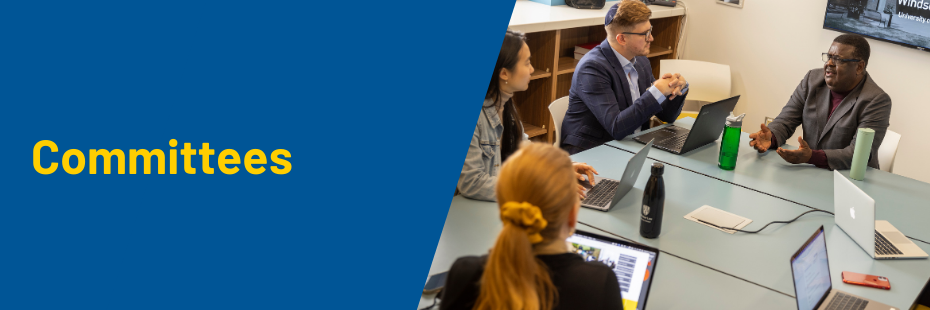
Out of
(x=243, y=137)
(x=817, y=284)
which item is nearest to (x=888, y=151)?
(x=817, y=284)

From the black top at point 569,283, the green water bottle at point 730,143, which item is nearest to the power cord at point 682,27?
the green water bottle at point 730,143

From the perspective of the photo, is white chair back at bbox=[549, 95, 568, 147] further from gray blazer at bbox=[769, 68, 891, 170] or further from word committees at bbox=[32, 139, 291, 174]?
word committees at bbox=[32, 139, 291, 174]

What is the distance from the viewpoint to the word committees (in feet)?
6.43

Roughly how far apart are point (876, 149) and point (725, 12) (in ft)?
6.56

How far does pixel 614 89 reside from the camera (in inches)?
115

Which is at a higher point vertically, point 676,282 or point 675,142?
point 675,142

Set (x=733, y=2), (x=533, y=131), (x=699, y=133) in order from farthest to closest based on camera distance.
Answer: (x=733, y=2) < (x=533, y=131) < (x=699, y=133)

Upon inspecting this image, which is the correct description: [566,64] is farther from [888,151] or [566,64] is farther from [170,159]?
[170,159]

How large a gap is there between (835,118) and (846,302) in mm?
1337

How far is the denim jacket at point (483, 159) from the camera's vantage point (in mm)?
2080

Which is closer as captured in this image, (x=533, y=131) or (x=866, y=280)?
(x=866, y=280)

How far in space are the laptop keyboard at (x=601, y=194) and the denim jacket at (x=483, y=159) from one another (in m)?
0.31

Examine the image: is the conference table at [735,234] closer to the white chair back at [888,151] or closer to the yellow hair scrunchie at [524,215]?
the white chair back at [888,151]

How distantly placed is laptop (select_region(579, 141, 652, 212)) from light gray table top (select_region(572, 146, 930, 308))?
0.03 metres
